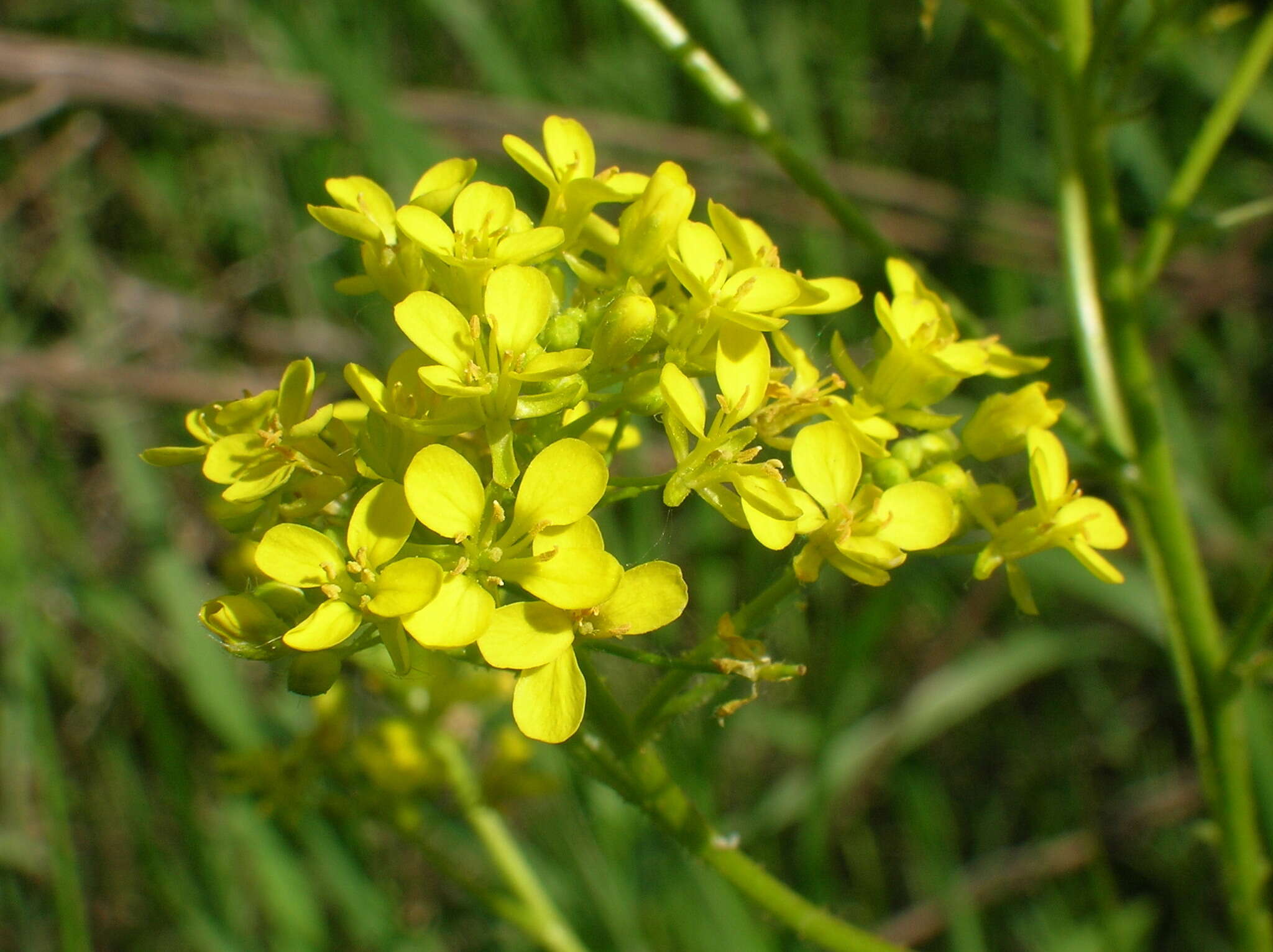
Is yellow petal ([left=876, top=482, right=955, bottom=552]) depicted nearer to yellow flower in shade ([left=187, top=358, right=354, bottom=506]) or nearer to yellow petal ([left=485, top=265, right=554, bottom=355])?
yellow petal ([left=485, top=265, right=554, bottom=355])

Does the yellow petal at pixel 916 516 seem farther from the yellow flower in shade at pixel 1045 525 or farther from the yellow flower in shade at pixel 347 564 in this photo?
the yellow flower in shade at pixel 347 564

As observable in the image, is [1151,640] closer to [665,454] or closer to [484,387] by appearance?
[665,454]

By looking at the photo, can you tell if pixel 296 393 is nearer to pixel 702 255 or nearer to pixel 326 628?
pixel 326 628

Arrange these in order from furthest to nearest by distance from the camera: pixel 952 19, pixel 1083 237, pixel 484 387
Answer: pixel 952 19, pixel 1083 237, pixel 484 387

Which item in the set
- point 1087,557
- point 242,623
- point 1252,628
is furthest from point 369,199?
point 1252,628

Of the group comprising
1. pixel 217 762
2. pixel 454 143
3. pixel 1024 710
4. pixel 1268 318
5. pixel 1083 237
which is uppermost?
pixel 1083 237

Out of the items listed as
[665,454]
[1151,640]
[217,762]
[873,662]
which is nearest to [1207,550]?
[1151,640]

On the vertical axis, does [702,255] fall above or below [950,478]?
above

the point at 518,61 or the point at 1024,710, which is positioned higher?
the point at 518,61
